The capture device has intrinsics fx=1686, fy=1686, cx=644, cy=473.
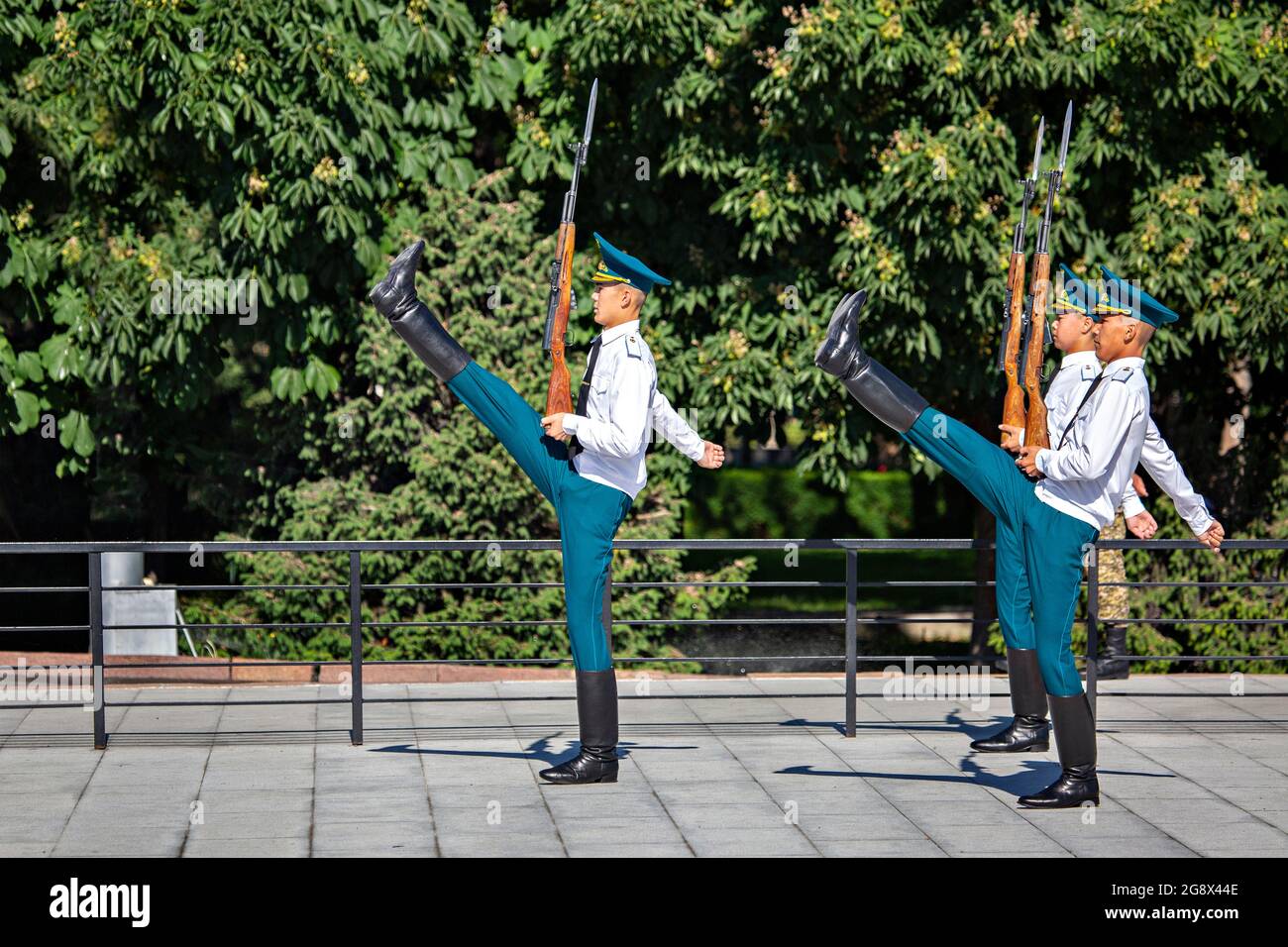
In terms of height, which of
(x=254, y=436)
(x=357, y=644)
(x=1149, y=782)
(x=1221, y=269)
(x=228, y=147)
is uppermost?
(x=228, y=147)

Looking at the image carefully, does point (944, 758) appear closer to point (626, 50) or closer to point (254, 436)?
point (626, 50)

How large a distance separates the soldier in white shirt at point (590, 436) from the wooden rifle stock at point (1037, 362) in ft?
4.49

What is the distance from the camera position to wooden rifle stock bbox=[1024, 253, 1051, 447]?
7.28 metres

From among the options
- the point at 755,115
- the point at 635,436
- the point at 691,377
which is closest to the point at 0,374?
the point at 691,377

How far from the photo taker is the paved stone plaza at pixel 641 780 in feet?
20.6

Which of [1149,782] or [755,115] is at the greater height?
[755,115]

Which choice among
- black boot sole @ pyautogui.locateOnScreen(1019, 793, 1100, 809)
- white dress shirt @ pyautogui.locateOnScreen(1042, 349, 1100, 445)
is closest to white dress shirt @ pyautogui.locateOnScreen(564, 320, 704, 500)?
white dress shirt @ pyautogui.locateOnScreen(1042, 349, 1100, 445)

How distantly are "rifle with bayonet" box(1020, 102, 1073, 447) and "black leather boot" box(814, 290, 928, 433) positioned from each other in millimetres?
564

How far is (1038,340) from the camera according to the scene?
7508 mm

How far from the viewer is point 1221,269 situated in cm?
1174

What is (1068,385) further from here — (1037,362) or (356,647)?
(356,647)

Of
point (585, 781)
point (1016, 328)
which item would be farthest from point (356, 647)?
point (1016, 328)

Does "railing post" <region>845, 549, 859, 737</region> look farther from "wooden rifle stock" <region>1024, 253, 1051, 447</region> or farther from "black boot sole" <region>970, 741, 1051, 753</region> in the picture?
"wooden rifle stock" <region>1024, 253, 1051, 447</region>
